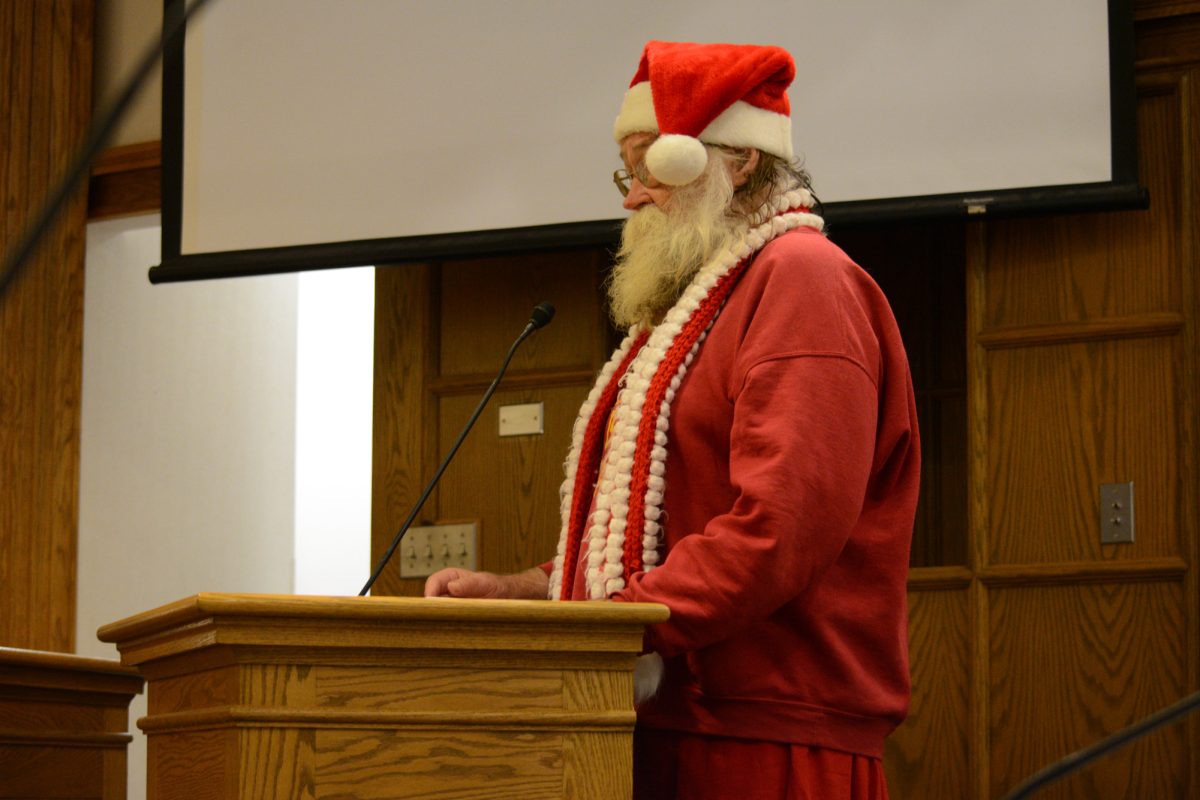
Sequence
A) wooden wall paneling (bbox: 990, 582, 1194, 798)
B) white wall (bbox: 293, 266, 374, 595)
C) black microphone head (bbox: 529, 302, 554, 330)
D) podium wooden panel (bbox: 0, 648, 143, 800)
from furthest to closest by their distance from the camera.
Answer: white wall (bbox: 293, 266, 374, 595) < wooden wall paneling (bbox: 990, 582, 1194, 798) < black microphone head (bbox: 529, 302, 554, 330) < podium wooden panel (bbox: 0, 648, 143, 800)

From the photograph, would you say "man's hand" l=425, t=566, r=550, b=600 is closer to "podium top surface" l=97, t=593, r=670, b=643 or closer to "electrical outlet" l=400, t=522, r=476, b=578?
"podium top surface" l=97, t=593, r=670, b=643

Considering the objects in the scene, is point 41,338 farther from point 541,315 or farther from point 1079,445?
point 1079,445

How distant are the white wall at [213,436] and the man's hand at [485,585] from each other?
3.09 metres

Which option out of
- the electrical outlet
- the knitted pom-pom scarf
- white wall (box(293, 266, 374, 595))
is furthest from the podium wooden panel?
white wall (box(293, 266, 374, 595))

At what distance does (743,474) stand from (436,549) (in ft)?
8.66

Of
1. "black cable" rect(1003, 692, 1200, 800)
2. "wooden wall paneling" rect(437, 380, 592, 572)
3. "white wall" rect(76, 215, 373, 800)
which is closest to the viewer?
"black cable" rect(1003, 692, 1200, 800)

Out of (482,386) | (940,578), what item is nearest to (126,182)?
(482,386)

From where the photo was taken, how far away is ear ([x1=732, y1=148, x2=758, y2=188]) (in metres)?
2.06

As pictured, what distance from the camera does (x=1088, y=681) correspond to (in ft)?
11.4

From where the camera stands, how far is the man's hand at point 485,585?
1.92 m

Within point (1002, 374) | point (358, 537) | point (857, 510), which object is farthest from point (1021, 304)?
point (358, 537)

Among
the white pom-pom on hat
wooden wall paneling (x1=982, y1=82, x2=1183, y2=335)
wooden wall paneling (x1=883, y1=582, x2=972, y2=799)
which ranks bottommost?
wooden wall paneling (x1=883, y1=582, x2=972, y2=799)

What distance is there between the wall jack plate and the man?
5.75 feet

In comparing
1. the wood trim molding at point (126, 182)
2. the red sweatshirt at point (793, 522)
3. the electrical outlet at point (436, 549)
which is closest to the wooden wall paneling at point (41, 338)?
the wood trim molding at point (126, 182)
